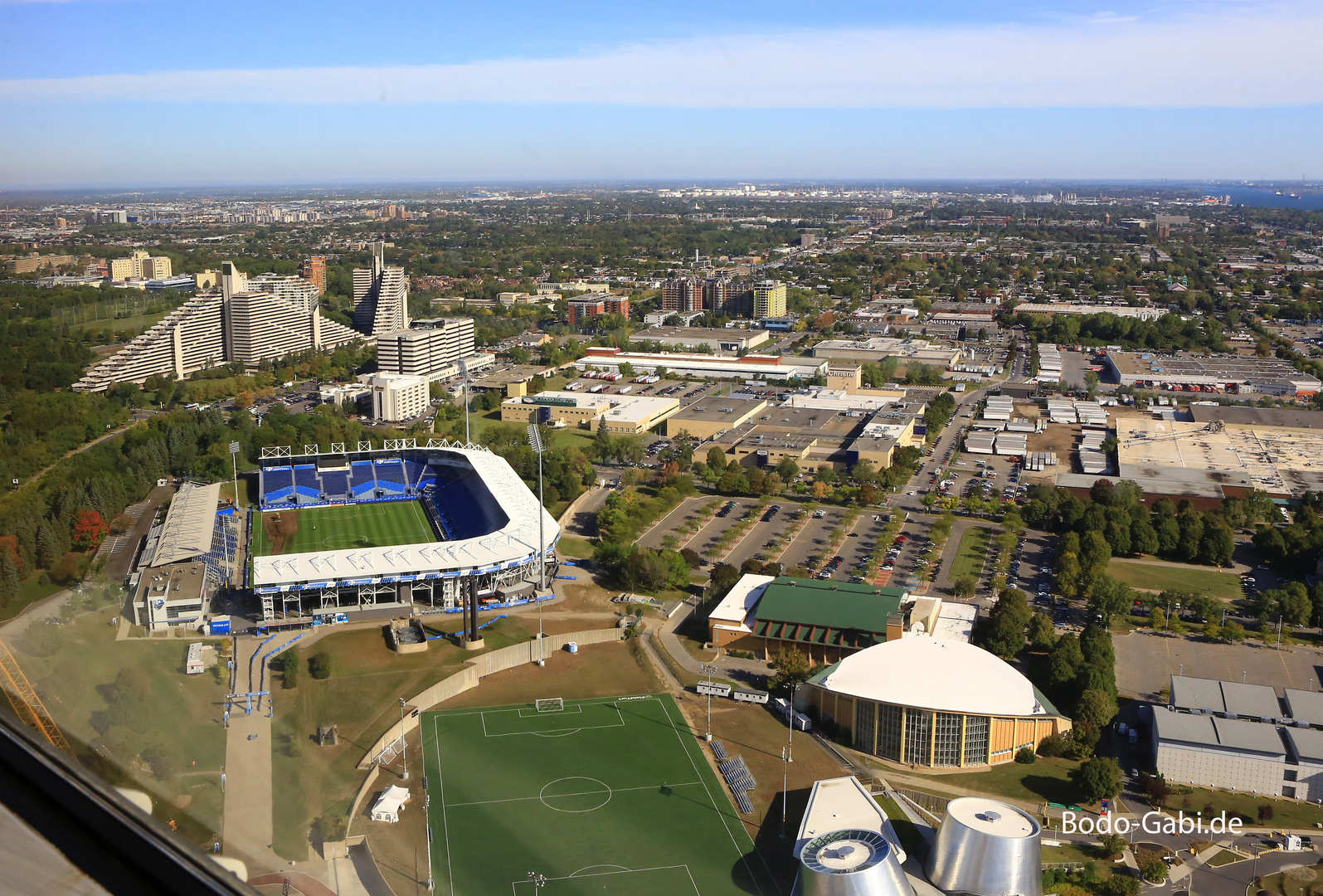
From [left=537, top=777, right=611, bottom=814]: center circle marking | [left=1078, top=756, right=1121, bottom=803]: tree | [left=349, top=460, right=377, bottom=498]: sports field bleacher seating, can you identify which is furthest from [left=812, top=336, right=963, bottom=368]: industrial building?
[left=537, top=777, right=611, bottom=814]: center circle marking

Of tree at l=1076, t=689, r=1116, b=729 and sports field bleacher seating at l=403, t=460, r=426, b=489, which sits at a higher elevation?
sports field bleacher seating at l=403, t=460, r=426, b=489

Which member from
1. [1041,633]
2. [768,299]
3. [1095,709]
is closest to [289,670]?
[1095,709]

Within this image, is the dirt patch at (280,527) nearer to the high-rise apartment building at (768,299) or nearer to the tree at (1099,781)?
the tree at (1099,781)

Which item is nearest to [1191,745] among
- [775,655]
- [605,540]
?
[775,655]

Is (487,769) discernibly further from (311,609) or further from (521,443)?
(521,443)

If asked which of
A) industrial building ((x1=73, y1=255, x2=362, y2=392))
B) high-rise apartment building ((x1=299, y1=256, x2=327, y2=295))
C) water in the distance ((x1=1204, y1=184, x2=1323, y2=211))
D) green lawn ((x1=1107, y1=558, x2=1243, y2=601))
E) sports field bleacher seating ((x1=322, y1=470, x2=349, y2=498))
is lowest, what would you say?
green lawn ((x1=1107, y1=558, x2=1243, y2=601))

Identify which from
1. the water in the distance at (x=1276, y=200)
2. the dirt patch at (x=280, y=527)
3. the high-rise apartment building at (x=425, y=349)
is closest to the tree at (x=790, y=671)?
the dirt patch at (x=280, y=527)

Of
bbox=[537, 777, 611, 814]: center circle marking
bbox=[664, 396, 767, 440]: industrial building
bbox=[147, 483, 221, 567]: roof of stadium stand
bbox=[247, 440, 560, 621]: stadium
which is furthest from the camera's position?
bbox=[664, 396, 767, 440]: industrial building

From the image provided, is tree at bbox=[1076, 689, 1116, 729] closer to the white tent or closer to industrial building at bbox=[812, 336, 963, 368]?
the white tent
